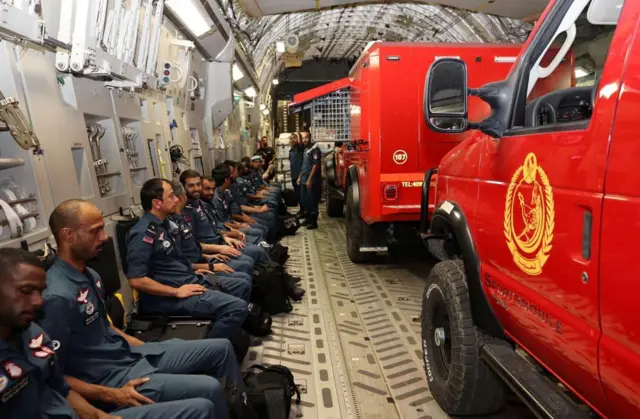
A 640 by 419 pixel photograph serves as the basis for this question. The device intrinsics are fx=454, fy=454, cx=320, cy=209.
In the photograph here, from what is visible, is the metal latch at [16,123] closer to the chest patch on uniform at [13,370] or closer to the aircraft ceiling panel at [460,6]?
the chest patch on uniform at [13,370]

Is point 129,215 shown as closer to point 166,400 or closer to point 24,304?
point 166,400

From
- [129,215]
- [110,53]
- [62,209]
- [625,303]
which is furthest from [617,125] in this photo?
[129,215]

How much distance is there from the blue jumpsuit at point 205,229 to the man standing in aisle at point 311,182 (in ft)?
11.4

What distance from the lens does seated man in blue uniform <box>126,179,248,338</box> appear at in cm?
327

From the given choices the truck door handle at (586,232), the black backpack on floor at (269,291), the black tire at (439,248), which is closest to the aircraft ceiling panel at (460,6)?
the black backpack on floor at (269,291)

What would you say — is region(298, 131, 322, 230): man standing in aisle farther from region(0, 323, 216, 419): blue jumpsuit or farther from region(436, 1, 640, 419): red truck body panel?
region(0, 323, 216, 419): blue jumpsuit

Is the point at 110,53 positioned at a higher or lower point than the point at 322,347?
higher

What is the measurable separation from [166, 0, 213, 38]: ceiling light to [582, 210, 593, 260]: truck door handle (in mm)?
4721

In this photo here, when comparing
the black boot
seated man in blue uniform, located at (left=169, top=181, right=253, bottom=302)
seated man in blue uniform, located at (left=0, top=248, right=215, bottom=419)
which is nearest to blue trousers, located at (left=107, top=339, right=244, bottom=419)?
seated man in blue uniform, located at (left=0, top=248, right=215, bottom=419)

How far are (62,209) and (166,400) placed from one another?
111 centimetres

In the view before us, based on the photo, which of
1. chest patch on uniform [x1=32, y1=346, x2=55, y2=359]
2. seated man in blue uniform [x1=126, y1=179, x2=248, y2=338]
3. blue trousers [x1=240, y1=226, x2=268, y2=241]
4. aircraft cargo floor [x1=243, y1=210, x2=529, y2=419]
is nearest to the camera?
chest patch on uniform [x1=32, y1=346, x2=55, y2=359]

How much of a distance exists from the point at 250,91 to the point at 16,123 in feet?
33.8

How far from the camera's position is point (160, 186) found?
11.6 feet

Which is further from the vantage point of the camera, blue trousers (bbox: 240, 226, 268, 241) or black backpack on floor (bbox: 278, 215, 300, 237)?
black backpack on floor (bbox: 278, 215, 300, 237)
